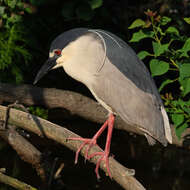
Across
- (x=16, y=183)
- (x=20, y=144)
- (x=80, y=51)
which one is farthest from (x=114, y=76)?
(x=16, y=183)

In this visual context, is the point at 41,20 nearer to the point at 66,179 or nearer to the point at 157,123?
the point at 66,179

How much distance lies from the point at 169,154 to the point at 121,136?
0.57 meters

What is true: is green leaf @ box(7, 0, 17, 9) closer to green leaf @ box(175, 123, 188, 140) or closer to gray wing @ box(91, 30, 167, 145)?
gray wing @ box(91, 30, 167, 145)

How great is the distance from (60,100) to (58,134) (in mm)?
1458

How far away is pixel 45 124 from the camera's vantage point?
2266 millimetres

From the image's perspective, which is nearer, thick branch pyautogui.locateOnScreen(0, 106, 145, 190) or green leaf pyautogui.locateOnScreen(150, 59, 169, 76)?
thick branch pyautogui.locateOnScreen(0, 106, 145, 190)

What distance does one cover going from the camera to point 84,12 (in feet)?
13.1

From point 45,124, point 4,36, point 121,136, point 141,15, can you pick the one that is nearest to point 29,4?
point 4,36

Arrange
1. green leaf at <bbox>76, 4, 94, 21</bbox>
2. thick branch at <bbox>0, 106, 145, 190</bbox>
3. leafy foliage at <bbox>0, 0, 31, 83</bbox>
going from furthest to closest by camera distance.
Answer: green leaf at <bbox>76, 4, 94, 21</bbox>, leafy foliage at <bbox>0, 0, 31, 83</bbox>, thick branch at <bbox>0, 106, 145, 190</bbox>

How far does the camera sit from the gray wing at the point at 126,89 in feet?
8.20

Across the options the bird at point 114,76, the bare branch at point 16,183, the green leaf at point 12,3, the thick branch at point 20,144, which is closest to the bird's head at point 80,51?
the bird at point 114,76

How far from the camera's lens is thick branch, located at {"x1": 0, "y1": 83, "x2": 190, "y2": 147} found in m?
3.66

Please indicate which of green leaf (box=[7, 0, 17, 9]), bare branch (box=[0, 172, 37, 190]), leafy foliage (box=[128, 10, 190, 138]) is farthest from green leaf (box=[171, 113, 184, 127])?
green leaf (box=[7, 0, 17, 9])

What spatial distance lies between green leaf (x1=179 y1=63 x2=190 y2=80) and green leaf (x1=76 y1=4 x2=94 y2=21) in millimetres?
1565
